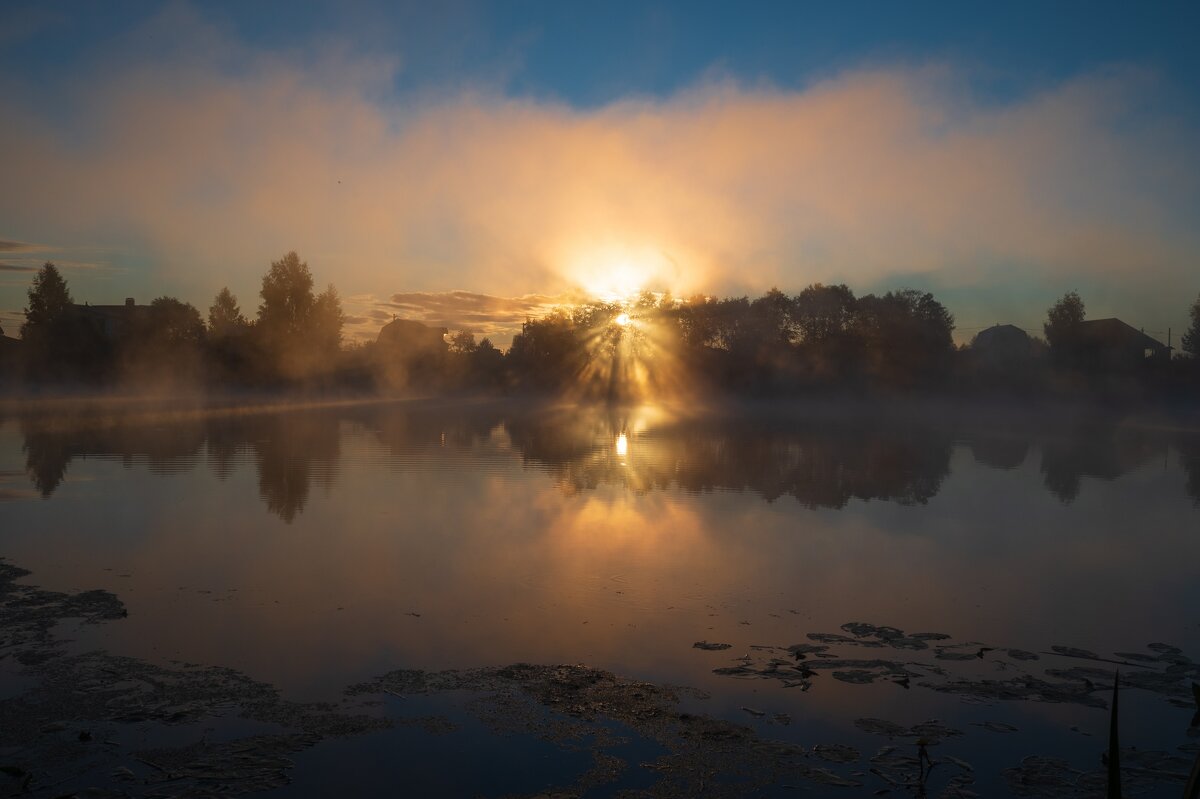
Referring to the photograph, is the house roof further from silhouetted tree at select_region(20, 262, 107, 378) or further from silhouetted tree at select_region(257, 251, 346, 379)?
silhouetted tree at select_region(20, 262, 107, 378)

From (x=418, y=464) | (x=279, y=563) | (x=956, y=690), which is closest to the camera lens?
(x=956, y=690)

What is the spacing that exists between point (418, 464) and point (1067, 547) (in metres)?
11.5

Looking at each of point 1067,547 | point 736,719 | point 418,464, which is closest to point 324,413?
point 418,464

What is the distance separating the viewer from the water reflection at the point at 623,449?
15.3 meters

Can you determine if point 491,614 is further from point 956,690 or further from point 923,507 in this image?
point 923,507

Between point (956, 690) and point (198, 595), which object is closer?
point (956, 690)

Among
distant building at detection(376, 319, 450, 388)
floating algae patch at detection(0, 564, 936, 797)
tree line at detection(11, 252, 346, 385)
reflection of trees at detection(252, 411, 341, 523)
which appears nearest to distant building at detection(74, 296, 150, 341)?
tree line at detection(11, 252, 346, 385)

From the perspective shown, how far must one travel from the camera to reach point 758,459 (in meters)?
20.0

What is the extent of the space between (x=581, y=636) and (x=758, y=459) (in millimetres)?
13819

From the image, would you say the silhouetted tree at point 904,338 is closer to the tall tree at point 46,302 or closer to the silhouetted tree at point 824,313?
the silhouetted tree at point 824,313

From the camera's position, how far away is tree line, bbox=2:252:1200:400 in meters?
59.0

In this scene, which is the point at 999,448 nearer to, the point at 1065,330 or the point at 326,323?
the point at 1065,330

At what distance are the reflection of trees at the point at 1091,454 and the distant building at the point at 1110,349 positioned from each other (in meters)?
21.1

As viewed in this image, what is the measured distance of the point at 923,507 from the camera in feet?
44.2
